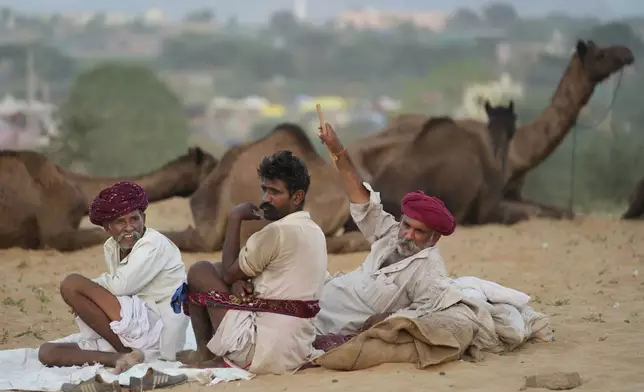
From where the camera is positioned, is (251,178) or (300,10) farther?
(300,10)

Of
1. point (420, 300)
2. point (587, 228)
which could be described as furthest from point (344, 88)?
point (420, 300)

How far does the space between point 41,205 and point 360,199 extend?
558 centimetres

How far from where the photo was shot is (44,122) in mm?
18281

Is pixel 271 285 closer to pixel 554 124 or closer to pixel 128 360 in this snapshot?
pixel 128 360

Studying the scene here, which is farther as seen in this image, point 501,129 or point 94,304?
point 501,129

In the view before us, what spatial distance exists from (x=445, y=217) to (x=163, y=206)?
31.2ft

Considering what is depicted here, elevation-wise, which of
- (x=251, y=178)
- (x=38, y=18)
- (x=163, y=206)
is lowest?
(x=163, y=206)

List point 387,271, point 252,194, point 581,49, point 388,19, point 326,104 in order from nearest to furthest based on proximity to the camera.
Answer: point 387,271, point 252,194, point 581,49, point 326,104, point 388,19

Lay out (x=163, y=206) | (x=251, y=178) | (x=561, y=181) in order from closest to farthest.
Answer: (x=251, y=178), (x=163, y=206), (x=561, y=181)

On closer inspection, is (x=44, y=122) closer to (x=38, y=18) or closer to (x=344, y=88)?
(x=38, y=18)

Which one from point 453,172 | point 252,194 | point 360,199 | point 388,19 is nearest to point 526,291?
point 360,199

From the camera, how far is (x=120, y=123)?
58.6 ft

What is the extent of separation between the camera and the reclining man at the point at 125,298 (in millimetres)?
5875

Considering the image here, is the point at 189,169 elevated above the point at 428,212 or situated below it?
below
